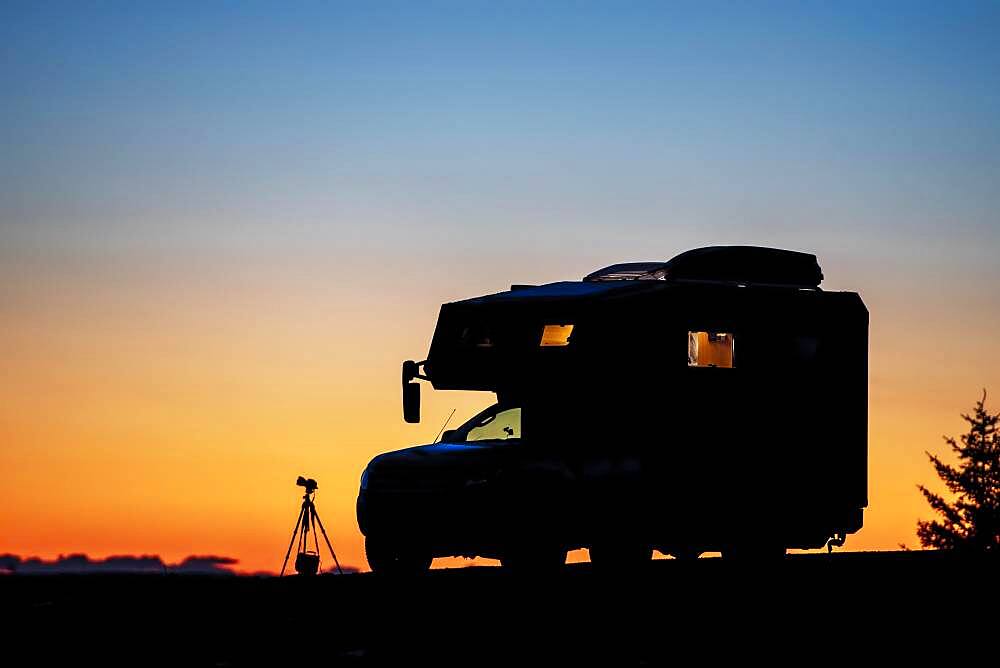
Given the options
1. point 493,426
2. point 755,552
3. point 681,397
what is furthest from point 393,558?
point 755,552

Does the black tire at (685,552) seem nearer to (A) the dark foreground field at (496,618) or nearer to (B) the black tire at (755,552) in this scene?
(A) the dark foreground field at (496,618)

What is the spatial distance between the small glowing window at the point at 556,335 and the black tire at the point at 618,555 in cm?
243

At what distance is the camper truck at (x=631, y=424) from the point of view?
764 inches

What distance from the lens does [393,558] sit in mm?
20641

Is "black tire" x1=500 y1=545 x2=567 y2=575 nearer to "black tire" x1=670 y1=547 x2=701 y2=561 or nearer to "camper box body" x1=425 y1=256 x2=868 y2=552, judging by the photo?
"camper box body" x1=425 y1=256 x2=868 y2=552

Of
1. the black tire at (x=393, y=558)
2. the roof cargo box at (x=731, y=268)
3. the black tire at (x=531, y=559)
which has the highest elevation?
the roof cargo box at (x=731, y=268)

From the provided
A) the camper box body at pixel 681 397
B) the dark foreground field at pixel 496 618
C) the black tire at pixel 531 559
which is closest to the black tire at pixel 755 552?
the camper box body at pixel 681 397

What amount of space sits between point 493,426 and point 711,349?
2.83 m

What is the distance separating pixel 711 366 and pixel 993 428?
54950 mm

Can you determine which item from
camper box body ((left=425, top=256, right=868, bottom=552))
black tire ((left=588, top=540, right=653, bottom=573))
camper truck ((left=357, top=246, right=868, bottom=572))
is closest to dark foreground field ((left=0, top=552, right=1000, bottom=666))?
black tire ((left=588, top=540, right=653, bottom=573))

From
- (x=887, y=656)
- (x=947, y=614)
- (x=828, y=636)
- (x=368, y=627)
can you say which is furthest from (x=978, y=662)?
(x=368, y=627)

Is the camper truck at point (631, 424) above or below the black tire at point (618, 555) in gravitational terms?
above

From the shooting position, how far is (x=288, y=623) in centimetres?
1442

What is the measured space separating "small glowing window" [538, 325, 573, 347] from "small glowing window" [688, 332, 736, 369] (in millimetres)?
1766
